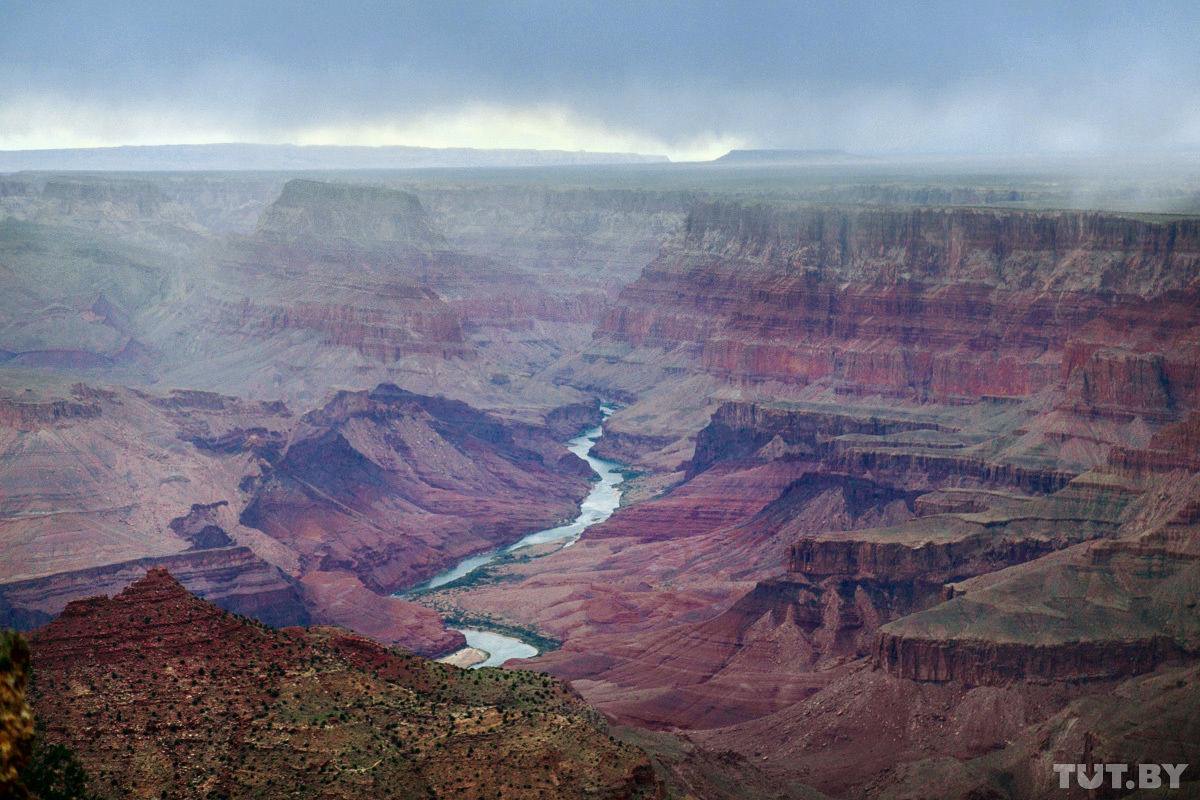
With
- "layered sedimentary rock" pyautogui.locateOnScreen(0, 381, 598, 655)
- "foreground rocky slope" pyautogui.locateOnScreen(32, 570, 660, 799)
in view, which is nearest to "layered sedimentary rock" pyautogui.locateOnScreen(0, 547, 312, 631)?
"layered sedimentary rock" pyautogui.locateOnScreen(0, 381, 598, 655)

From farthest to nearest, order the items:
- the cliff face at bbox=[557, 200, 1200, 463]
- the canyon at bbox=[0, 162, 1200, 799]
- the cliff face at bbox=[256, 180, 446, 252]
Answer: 1. the cliff face at bbox=[256, 180, 446, 252]
2. the cliff face at bbox=[557, 200, 1200, 463]
3. the canyon at bbox=[0, 162, 1200, 799]

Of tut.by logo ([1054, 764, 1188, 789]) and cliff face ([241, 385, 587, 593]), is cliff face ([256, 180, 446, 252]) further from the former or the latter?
tut.by logo ([1054, 764, 1188, 789])

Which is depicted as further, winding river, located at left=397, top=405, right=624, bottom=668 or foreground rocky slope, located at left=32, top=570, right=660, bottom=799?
winding river, located at left=397, top=405, right=624, bottom=668

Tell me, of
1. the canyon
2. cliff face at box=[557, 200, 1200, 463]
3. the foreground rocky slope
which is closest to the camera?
the foreground rocky slope

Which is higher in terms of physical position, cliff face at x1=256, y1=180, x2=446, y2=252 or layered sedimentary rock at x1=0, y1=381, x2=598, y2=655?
cliff face at x1=256, y1=180, x2=446, y2=252

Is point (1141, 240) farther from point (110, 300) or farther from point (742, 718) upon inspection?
point (110, 300)

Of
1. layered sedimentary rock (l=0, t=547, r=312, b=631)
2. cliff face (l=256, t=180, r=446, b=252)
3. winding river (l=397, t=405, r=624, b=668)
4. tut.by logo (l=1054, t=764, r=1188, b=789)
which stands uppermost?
cliff face (l=256, t=180, r=446, b=252)

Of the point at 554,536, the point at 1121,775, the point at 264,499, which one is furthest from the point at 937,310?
the point at 1121,775

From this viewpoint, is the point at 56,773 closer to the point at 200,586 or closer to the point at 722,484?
the point at 200,586
